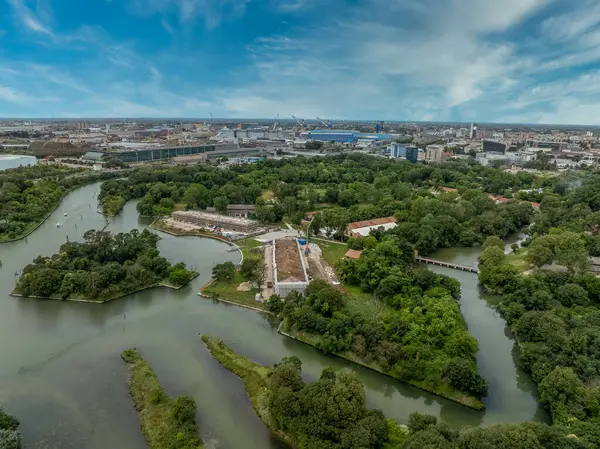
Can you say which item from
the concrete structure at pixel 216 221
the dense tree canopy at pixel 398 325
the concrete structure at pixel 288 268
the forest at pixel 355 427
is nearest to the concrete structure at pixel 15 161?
the concrete structure at pixel 216 221

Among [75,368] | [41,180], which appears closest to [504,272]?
[75,368]

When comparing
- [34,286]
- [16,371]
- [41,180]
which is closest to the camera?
[16,371]

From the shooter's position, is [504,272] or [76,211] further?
[76,211]

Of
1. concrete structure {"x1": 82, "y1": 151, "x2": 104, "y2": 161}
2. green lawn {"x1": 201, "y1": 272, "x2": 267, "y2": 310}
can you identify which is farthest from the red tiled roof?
concrete structure {"x1": 82, "y1": 151, "x2": 104, "y2": 161}

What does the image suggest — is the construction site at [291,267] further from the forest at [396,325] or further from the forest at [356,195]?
the forest at [356,195]

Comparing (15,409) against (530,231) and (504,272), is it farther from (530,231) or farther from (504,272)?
(530,231)

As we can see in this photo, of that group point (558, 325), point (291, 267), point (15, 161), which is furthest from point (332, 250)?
point (15, 161)

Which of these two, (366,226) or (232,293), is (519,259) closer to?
(366,226)

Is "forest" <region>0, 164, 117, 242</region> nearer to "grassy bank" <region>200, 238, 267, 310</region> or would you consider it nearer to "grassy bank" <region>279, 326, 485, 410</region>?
"grassy bank" <region>200, 238, 267, 310</region>
